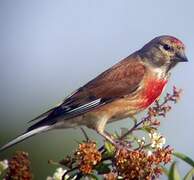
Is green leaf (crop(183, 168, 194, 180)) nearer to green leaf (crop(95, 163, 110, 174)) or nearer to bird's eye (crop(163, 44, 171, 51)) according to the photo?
green leaf (crop(95, 163, 110, 174))

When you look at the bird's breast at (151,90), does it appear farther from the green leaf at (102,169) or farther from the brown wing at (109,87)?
the green leaf at (102,169)

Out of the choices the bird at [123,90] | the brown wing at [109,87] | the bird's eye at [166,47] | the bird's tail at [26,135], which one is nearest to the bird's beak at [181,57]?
the bird at [123,90]

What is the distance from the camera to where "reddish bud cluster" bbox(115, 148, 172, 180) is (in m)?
2.78

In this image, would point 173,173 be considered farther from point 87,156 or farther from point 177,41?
point 177,41

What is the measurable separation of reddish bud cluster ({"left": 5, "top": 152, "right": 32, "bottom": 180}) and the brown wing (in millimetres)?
2016

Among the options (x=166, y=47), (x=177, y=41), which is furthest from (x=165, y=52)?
(x=177, y=41)

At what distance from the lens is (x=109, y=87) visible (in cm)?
533

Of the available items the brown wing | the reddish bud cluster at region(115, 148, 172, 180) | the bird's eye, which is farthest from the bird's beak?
the reddish bud cluster at region(115, 148, 172, 180)

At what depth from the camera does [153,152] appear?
2.94 m

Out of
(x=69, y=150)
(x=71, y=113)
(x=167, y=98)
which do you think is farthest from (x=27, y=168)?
(x=69, y=150)

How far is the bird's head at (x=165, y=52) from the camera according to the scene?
209 inches

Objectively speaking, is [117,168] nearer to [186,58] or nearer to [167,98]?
[167,98]

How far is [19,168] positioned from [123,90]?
2.68 metres

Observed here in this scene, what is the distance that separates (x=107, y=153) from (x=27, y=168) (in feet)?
1.55
